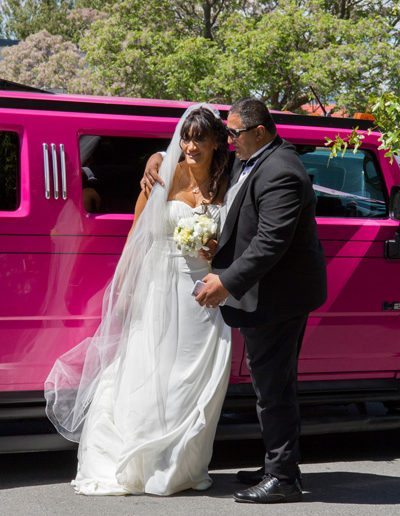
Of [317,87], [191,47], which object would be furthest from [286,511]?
[191,47]

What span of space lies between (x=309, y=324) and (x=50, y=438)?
5.17 feet

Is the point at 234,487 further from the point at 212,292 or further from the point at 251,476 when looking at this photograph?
the point at 212,292

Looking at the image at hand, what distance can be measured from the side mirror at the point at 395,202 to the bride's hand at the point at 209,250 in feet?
3.92

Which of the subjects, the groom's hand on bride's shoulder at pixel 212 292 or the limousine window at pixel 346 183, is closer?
the groom's hand on bride's shoulder at pixel 212 292

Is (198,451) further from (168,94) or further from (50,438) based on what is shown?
(168,94)

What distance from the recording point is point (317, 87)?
18.4m

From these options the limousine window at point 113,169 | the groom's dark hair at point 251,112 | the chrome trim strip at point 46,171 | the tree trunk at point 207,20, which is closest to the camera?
the groom's dark hair at point 251,112

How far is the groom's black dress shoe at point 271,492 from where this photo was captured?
4.46m

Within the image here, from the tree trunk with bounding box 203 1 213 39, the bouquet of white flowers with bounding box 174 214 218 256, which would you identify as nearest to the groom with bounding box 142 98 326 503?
the bouquet of white flowers with bounding box 174 214 218 256

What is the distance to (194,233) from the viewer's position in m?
4.61

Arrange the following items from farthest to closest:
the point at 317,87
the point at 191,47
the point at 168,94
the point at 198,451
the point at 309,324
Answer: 1. the point at 168,94
2. the point at 191,47
3. the point at 317,87
4. the point at 309,324
5. the point at 198,451

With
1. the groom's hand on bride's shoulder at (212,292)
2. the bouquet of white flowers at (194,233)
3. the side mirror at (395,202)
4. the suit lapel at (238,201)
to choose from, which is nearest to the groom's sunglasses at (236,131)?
the suit lapel at (238,201)

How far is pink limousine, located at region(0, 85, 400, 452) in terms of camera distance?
4.66m

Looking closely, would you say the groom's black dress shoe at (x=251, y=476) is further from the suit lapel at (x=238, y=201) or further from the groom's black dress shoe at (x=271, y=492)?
the suit lapel at (x=238, y=201)
